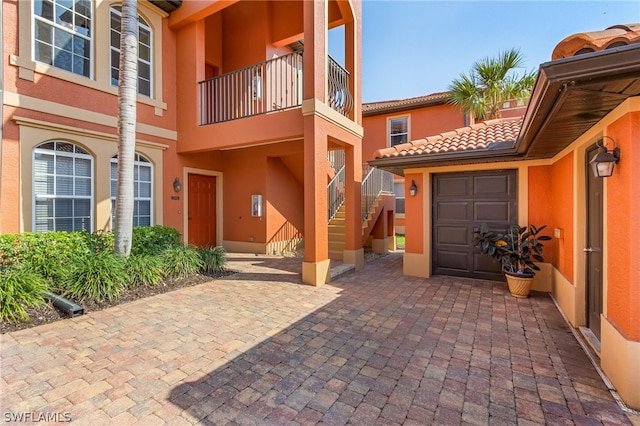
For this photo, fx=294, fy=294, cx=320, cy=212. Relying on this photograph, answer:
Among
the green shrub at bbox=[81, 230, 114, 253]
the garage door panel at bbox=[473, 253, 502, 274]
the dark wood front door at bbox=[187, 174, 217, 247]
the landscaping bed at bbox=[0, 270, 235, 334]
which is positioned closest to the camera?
the landscaping bed at bbox=[0, 270, 235, 334]

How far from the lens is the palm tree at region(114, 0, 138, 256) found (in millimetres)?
5926

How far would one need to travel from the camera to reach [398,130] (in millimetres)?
16016

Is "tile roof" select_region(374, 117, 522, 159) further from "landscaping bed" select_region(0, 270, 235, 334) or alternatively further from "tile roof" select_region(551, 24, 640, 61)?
"landscaping bed" select_region(0, 270, 235, 334)

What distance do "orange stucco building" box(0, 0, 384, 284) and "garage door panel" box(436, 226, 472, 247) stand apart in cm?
220

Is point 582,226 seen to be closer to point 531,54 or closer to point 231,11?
point 531,54

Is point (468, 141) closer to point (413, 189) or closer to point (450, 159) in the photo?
point (450, 159)

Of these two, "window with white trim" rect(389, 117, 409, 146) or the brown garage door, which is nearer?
the brown garage door

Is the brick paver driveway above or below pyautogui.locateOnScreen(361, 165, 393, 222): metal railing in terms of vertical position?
below

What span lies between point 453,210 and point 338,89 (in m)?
4.42

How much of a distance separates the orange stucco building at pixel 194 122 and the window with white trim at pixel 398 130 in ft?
19.0

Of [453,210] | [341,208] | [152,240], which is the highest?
[341,208]

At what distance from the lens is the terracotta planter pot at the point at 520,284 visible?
5.81m

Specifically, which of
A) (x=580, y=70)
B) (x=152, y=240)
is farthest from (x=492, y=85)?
(x=152, y=240)

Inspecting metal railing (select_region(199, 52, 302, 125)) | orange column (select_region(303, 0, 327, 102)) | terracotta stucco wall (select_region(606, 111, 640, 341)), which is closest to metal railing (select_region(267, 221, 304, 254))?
metal railing (select_region(199, 52, 302, 125))
